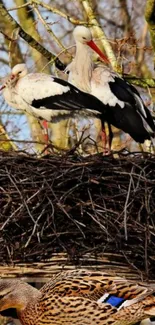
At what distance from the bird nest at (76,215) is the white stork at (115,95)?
1.78 meters

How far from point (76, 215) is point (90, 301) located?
574 mm

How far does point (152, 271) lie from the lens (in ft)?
19.4

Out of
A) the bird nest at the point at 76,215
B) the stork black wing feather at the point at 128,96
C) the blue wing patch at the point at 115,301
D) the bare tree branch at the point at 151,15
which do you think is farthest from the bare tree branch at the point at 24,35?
the blue wing patch at the point at 115,301

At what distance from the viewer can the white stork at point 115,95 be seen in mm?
7766

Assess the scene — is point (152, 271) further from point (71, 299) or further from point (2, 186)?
point (2, 186)

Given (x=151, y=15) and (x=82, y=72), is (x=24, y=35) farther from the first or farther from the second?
(x=151, y=15)

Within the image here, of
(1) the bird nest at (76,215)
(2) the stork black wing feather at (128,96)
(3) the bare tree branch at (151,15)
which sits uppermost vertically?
(3) the bare tree branch at (151,15)

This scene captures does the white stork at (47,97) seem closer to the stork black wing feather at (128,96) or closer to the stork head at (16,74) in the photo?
the stork head at (16,74)

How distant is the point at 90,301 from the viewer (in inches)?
220

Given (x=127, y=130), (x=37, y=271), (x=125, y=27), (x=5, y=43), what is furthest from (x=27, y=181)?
(x=125, y=27)

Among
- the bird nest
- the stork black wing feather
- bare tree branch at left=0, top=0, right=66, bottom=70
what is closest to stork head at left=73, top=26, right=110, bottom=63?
bare tree branch at left=0, top=0, right=66, bottom=70

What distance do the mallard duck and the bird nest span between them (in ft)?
0.71

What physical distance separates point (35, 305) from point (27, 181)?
72 cm

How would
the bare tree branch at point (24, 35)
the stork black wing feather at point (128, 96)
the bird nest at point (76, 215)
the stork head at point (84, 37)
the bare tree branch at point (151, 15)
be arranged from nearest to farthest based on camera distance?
the bird nest at point (76, 215) → the bare tree branch at point (151, 15) → the stork black wing feather at point (128, 96) → the bare tree branch at point (24, 35) → the stork head at point (84, 37)
